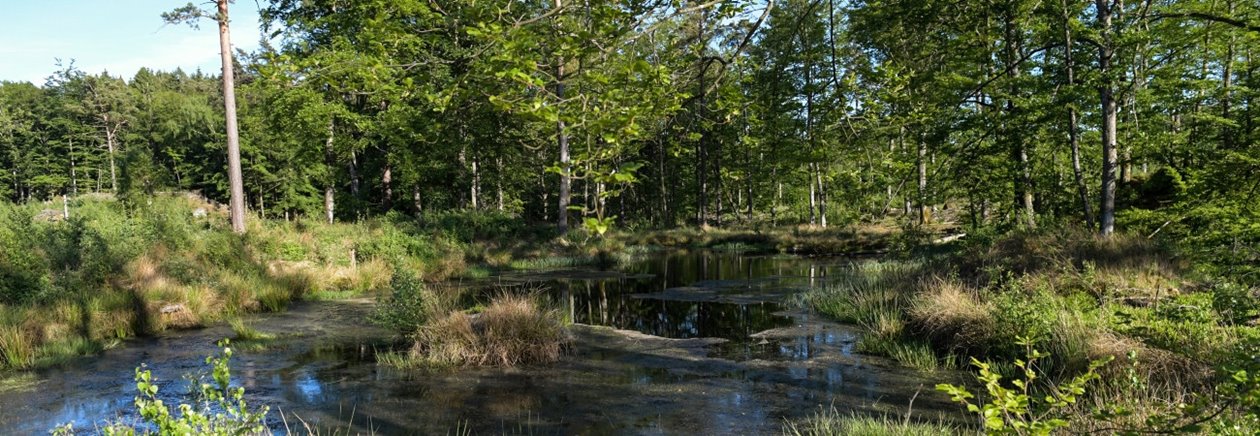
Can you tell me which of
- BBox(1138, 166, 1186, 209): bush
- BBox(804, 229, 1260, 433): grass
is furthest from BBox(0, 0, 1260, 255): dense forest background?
BBox(804, 229, 1260, 433): grass

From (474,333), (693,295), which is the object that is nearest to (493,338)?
(474,333)

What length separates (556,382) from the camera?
8.47 meters

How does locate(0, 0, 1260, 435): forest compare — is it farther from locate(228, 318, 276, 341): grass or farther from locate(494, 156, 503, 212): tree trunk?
locate(494, 156, 503, 212): tree trunk

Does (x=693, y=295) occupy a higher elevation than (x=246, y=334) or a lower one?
lower

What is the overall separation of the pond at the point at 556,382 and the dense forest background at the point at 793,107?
220 centimetres

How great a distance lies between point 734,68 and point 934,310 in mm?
5208

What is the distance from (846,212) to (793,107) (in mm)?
5651

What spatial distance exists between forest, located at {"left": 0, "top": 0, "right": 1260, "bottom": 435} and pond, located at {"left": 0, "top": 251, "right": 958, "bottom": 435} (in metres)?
0.31

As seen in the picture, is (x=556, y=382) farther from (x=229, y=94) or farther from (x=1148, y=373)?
(x=229, y=94)

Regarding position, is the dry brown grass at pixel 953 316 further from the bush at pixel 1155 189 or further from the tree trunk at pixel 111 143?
the tree trunk at pixel 111 143

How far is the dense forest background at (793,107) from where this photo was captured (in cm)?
442

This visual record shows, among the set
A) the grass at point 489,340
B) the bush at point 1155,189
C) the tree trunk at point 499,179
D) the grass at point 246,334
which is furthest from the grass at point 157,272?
the bush at point 1155,189

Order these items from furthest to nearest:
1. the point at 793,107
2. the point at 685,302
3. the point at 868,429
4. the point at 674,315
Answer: the point at 685,302
the point at 674,315
the point at 793,107
the point at 868,429

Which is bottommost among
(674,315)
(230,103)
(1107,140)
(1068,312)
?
(674,315)
